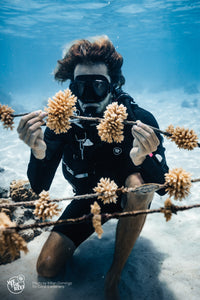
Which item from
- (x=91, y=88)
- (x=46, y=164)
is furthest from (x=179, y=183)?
(x=46, y=164)

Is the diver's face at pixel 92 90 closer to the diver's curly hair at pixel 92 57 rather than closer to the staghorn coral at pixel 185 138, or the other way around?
the diver's curly hair at pixel 92 57

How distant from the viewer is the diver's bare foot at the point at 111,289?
261 centimetres

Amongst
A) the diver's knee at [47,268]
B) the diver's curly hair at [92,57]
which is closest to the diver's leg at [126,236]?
the diver's knee at [47,268]

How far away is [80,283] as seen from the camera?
9.78 ft

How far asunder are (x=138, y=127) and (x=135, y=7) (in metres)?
35.8

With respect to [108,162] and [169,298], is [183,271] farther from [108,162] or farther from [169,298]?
[108,162]

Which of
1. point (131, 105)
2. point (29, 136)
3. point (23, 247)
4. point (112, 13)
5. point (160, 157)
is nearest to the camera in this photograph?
point (23, 247)

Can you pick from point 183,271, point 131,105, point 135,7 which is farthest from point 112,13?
point 183,271

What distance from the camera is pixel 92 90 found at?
3012 mm

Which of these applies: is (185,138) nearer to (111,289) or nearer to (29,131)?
(29,131)

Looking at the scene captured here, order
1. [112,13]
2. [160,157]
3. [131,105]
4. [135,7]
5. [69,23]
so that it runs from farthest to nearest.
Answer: [69,23] → [112,13] → [135,7] → [131,105] → [160,157]

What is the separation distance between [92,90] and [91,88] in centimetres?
4
